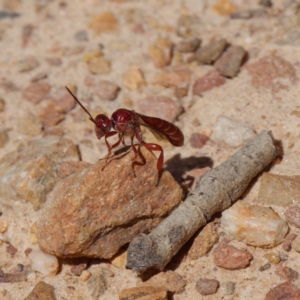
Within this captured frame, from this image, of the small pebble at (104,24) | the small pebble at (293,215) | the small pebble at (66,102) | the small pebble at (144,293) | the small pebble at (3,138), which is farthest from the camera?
the small pebble at (104,24)

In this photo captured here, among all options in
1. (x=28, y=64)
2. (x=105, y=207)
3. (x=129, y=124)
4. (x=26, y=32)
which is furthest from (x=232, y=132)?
(x=26, y=32)

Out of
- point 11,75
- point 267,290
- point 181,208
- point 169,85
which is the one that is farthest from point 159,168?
point 11,75

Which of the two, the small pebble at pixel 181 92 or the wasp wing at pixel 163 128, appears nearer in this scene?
the wasp wing at pixel 163 128

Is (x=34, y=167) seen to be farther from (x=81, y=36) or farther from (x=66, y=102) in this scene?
(x=81, y=36)

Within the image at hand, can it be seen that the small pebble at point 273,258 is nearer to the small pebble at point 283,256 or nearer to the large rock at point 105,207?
the small pebble at point 283,256

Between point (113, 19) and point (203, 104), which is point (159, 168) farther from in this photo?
point (113, 19)

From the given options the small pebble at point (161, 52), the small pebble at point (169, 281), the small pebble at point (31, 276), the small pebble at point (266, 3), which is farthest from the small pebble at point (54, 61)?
the small pebble at point (169, 281)

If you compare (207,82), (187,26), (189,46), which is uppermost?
(187,26)
